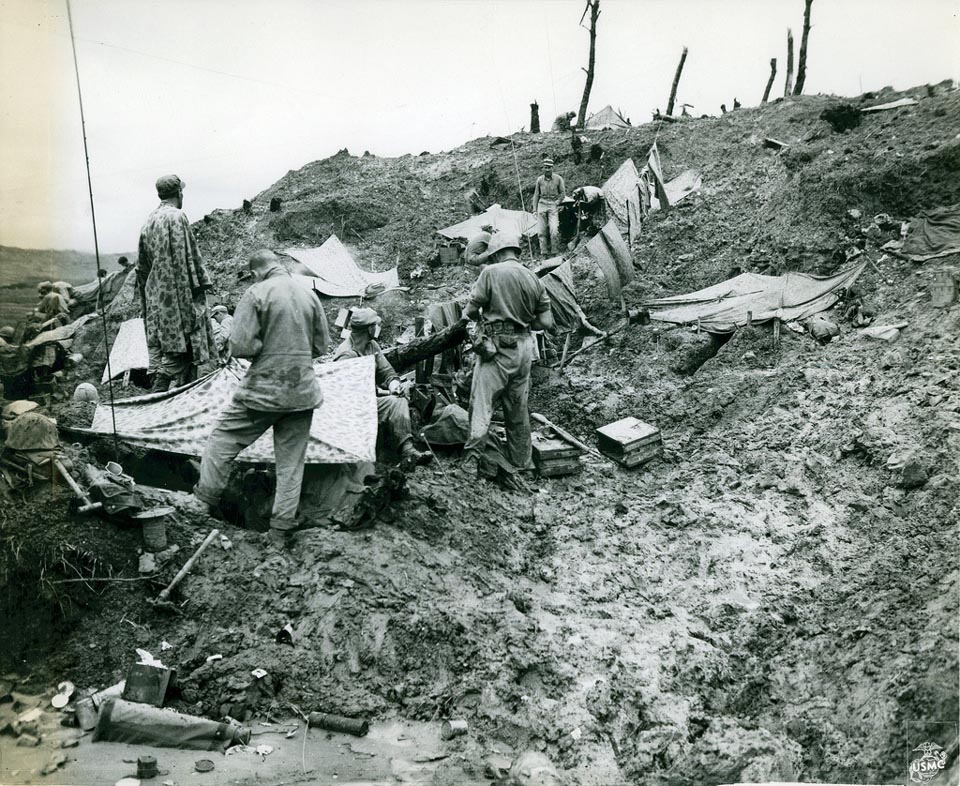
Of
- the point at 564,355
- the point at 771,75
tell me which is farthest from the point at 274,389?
the point at 771,75

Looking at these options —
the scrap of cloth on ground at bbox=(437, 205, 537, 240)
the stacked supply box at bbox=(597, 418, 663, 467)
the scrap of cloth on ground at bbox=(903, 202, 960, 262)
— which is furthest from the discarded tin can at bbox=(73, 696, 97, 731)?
the scrap of cloth on ground at bbox=(437, 205, 537, 240)

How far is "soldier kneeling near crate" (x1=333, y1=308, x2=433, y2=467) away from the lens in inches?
185

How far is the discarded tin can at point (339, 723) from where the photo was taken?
109 inches

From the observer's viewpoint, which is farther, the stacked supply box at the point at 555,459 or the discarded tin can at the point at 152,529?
the stacked supply box at the point at 555,459

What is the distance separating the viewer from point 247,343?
3604mm

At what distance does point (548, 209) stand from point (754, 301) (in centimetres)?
426

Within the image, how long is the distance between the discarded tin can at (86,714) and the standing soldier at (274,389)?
115 cm

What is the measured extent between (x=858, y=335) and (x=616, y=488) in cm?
274

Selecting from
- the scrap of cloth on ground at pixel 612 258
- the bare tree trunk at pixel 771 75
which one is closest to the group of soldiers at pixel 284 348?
the scrap of cloth on ground at pixel 612 258

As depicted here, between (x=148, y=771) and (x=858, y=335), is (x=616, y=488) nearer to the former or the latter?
(x=858, y=335)

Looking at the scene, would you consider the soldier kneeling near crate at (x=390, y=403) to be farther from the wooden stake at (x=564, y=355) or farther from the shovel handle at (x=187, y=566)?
the wooden stake at (x=564, y=355)

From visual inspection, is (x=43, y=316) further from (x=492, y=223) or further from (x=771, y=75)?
(x=771, y=75)

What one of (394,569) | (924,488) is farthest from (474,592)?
(924,488)

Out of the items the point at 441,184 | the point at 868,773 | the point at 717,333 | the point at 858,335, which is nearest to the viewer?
the point at 868,773
